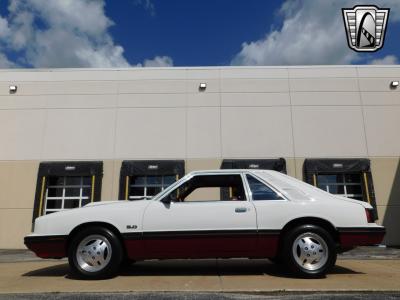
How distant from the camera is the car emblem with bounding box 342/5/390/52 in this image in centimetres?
1034

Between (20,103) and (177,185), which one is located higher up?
(20,103)

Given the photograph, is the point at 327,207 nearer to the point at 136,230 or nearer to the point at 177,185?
the point at 177,185

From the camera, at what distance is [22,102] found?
1254cm

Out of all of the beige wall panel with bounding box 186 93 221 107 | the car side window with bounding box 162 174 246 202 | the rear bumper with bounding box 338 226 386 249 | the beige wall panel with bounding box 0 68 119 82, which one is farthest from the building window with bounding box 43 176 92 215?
the rear bumper with bounding box 338 226 386 249

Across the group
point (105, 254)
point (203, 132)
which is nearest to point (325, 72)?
point (203, 132)

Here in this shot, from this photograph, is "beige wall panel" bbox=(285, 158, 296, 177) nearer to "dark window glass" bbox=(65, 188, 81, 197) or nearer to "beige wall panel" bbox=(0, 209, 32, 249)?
"dark window glass" bbox=(65, 188, 81, 197)

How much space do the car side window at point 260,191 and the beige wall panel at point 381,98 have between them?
28.6 ft

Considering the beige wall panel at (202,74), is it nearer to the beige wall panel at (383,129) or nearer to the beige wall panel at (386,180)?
the beige wall panel at (383,129)

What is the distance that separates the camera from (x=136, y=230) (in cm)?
481

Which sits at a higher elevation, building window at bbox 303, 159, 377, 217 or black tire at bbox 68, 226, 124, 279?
building window at bbox 303, 159, 377, 217

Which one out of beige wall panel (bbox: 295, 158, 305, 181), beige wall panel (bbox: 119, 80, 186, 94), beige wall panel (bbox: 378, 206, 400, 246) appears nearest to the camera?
beige wall panel (bbox: 378, 206, 400, 246)

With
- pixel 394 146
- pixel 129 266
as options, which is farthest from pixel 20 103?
pixel 394 146

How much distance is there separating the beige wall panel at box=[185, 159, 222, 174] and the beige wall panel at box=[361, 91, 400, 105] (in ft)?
17.6

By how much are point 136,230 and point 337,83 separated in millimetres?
9953
